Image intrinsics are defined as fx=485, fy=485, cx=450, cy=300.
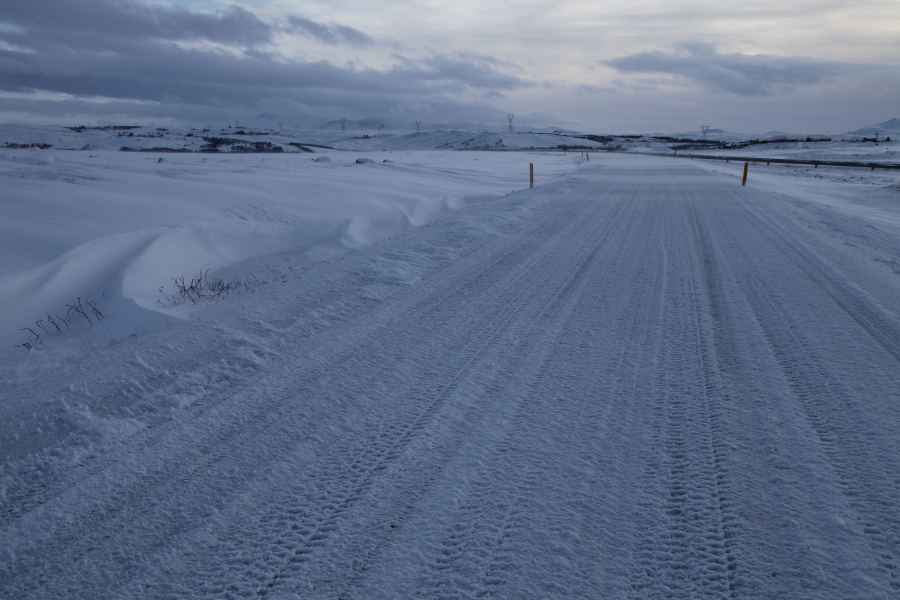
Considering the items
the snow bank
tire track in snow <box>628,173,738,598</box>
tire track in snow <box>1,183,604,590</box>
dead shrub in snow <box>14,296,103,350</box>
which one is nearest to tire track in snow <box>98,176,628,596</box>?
tire track in snow <box>1,183,604,590</box>

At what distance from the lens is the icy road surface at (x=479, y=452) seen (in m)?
2.27

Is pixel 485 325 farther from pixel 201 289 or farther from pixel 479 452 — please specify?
pixel 201 289

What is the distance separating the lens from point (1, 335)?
5043mm

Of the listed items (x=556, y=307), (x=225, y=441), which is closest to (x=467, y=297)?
(x=556, y=307)

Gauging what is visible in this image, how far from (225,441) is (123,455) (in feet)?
2.01

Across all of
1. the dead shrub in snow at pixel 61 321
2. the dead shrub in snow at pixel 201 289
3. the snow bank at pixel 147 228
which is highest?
the snow bank at pixel 147 228

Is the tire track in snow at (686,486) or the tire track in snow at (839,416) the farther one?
the tire track in snow at (839,416)

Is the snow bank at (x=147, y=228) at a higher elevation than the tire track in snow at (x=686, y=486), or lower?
higher

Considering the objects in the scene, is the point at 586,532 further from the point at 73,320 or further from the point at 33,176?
the point at 33,176

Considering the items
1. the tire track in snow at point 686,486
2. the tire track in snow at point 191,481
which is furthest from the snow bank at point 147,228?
the tire track in snow at point 686,486

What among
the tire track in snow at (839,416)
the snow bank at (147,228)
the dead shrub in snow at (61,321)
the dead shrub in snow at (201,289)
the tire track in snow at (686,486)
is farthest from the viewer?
the dead shrub in snow at (201,289)

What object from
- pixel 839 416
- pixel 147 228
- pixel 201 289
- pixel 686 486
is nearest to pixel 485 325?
Answer: pixel 686 486

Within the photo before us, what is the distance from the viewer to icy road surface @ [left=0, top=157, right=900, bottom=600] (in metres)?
2.27

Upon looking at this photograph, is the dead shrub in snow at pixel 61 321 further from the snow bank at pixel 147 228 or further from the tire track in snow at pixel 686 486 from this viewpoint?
the tire track in snow at pixel 686 486
